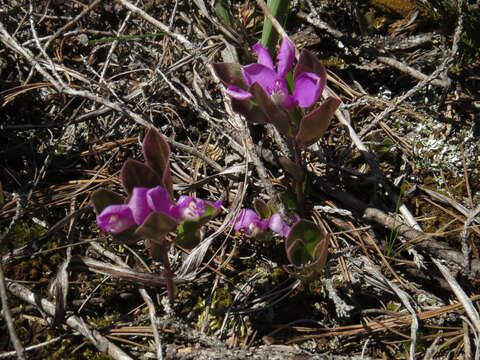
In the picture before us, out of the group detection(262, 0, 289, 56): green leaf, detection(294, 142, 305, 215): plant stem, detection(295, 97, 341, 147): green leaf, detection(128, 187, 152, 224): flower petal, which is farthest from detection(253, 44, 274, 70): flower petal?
detection(128, 187, 152, 224): flower petal

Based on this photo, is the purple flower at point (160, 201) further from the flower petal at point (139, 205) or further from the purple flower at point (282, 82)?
the purple flower at point (282, 82)

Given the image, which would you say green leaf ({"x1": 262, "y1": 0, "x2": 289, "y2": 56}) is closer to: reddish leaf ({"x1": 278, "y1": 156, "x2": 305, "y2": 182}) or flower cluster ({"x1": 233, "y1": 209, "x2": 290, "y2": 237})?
reddish leaf ({"x1": 278, "y1": 156, "x2": 305, "y2": 182})

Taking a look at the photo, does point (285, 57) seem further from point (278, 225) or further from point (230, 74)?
point (278, 225)

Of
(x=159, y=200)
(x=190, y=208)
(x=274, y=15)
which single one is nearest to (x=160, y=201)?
(x=159, y=200)

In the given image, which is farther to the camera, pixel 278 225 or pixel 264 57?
pixel 278 225

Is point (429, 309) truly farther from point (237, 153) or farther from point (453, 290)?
point (237, 153)

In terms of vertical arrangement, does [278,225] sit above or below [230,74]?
below

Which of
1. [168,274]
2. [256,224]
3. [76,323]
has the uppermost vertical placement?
[256,224]
